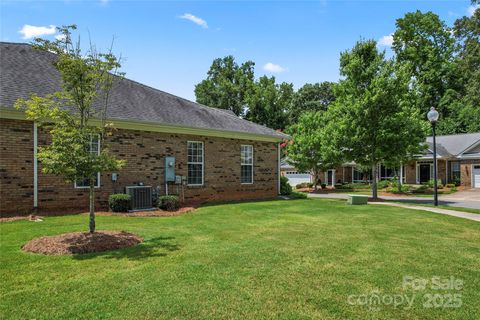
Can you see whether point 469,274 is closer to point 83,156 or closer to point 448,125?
point 83,156

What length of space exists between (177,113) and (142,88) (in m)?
2.34

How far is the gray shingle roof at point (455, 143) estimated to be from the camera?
32.0 meters

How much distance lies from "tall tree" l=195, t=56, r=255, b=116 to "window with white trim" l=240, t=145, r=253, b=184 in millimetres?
28216

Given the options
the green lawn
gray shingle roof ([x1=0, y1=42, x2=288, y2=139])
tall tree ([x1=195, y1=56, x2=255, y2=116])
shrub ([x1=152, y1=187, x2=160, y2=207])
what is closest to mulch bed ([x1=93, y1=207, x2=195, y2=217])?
shrub ([x1=152, y1=187, x2=160, y2=207])

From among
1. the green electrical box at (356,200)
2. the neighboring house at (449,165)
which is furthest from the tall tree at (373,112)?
the neighboring house at (449,165)

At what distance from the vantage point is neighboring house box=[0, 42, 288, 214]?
1108 centimetres

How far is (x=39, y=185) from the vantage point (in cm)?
1143

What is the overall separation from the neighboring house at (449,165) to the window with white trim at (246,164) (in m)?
17.7

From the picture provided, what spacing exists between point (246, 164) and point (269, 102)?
26049 mm

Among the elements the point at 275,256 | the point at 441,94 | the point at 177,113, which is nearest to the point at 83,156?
the point at 275,256

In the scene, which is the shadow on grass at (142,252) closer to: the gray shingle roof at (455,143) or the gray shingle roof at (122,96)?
the gray shingle roof at (122,96)

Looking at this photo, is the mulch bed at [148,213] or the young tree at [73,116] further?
the mulch bed at [148,213]

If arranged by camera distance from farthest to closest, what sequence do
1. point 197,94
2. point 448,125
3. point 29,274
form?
point 197,94
point 448,125
point 29,274

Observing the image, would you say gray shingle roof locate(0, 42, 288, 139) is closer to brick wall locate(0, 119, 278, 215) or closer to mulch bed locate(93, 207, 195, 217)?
brick wall locate(0, 119, 278, 215)
